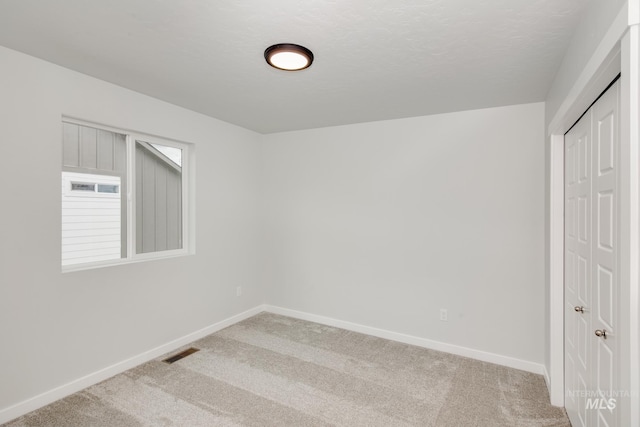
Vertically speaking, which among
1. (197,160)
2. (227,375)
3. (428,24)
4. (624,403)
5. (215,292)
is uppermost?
(428,24)

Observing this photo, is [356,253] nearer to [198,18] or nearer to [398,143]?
[398,143]

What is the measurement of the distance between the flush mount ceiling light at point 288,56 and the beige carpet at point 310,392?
246cm

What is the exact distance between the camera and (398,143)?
3.51m

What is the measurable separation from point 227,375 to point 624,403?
2.61 m

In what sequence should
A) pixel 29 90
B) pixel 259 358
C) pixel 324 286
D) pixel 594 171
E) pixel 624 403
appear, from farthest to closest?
pixel 324 286, pixel 259 358, pixel 29 90, pixel 594 171, pixel 624 403

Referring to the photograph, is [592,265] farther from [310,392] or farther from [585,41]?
[310,392]

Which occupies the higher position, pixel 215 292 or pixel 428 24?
pixel 428 24

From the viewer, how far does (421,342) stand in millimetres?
3410

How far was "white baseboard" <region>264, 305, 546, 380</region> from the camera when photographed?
293 cm

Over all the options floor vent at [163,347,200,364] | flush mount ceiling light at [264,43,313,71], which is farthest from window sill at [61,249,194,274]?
flush mount ceiling light at [264,43,313,71]

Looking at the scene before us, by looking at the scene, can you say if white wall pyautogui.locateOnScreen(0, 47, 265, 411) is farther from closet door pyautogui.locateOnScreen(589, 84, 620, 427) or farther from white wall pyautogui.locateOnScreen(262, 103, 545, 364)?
closet door pyautogui.locateOnScreen(589, 84, 620, 427)

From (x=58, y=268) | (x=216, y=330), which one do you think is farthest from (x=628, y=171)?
(x=216, y=330)

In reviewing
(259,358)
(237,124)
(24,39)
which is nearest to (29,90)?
(24,39)

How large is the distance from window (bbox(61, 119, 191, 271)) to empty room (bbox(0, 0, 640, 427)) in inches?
0.7
